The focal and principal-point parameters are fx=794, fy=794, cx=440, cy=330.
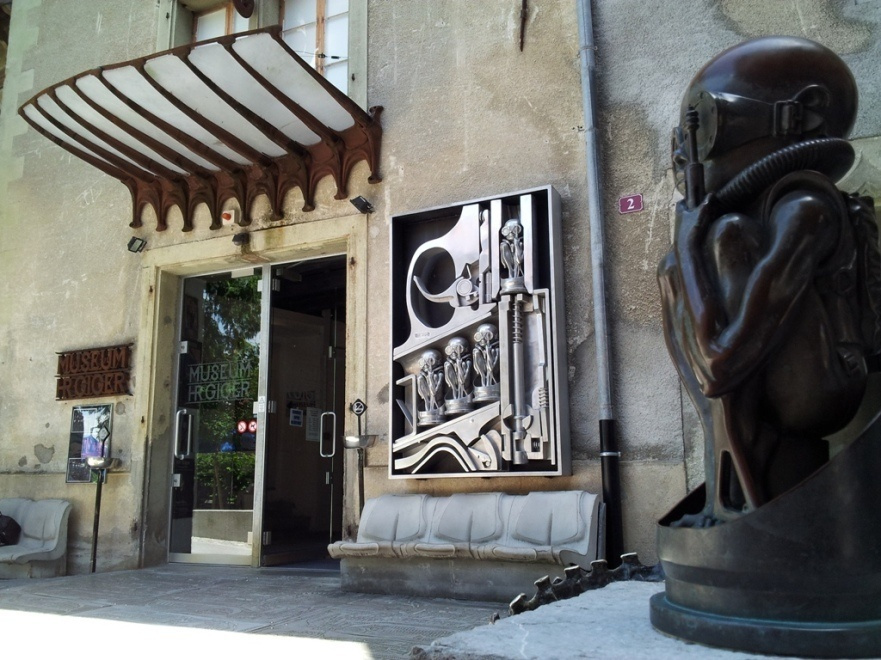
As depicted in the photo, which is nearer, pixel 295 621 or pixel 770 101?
pixel 770 101

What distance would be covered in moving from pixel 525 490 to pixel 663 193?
6.84 feet

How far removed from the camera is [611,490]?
4.75 meters

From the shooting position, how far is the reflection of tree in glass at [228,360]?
22.6ft

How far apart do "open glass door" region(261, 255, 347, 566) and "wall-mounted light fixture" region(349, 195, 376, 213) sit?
0.83m

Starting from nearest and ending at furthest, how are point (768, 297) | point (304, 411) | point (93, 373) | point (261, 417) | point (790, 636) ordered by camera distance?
point (790, 636)
point (768, 297)
point (261, 417)
point (93, 373)
point (304, 411)

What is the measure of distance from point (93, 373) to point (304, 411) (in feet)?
6.28

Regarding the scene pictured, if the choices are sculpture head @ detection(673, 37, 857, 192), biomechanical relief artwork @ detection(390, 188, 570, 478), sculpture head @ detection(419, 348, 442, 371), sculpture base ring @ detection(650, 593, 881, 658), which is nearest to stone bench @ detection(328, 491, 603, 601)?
biomechanical relief artwork @ detection(390, 188, 570, 478)

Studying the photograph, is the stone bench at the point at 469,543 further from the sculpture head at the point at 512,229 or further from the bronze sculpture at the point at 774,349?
the bronze sculpture at the point at 774,349

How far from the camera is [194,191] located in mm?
7012

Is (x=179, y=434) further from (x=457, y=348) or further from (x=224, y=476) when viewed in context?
(x=457, y=348)

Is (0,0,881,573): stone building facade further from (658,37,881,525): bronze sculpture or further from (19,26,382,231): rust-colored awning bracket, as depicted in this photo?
(658,37,881,525): bronze sculpture

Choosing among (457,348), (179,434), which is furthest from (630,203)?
(179,434)

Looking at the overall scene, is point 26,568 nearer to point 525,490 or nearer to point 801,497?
point 525,490

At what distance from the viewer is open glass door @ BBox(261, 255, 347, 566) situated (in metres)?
6.83
